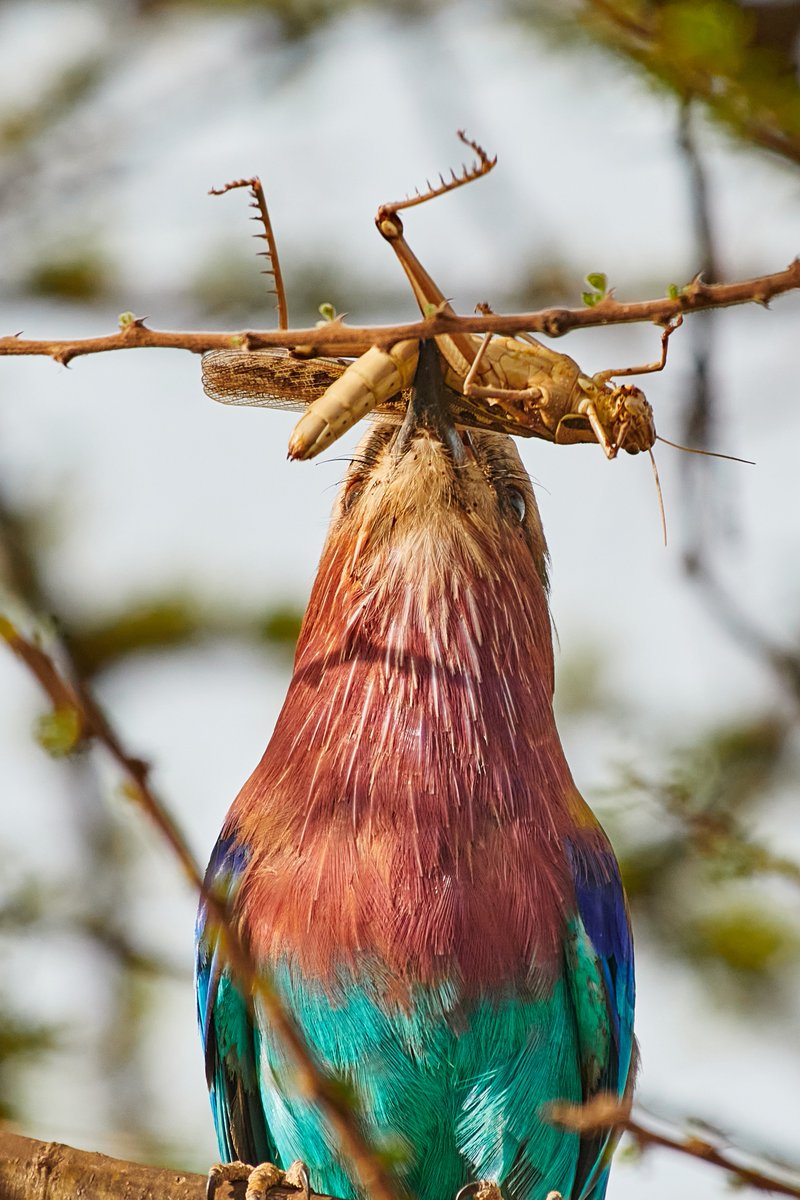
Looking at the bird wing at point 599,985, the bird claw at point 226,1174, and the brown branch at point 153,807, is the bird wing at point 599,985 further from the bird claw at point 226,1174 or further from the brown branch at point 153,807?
the brown branch at point 153,807

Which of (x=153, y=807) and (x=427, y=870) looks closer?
(x=153, y=807)

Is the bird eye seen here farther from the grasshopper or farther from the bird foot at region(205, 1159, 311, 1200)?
the bird foot at region(205, 1159, 311, 1200)

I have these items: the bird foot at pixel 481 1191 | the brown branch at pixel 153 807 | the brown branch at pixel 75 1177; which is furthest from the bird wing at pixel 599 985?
the brown branch at pixel 153 807

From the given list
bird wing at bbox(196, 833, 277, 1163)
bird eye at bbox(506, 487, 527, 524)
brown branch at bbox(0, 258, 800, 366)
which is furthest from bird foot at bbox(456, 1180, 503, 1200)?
brown branch at bbox(0, 258, 800, 366)

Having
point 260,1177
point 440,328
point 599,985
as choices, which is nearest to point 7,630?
point 440,328

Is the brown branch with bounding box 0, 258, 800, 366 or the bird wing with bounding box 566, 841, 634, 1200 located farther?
the bird wing with bounding box 566, 841, 634, 1200

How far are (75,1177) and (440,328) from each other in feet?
7.01

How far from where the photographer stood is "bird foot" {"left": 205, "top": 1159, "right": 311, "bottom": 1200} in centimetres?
401

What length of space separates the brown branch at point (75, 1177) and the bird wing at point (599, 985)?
1423mm

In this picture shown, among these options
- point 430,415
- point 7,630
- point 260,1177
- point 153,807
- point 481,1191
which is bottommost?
point 481,1191

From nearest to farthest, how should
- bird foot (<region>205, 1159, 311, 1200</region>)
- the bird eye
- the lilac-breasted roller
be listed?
1. bird foot (<region>205, 1159, 311, 1200</region>)
2. the lilac-breasted roller
3. the bird eye

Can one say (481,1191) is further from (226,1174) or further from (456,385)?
(456,385)

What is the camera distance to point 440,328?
120 inches

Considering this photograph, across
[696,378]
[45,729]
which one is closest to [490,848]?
[45,729]
